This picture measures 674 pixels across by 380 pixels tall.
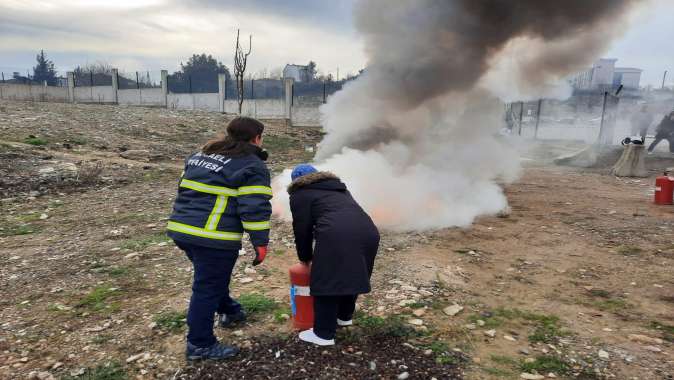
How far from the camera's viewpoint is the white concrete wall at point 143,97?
2809cm

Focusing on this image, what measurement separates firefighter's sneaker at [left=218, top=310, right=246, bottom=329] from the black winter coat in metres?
0.75

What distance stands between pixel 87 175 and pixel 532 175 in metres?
A: 11.1

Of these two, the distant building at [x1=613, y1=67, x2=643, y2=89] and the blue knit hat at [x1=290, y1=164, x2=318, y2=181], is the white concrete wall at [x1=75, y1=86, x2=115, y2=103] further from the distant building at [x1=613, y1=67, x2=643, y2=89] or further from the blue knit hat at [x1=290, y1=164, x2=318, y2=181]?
the distant building at [x1=613, y1=67, x2=643, y2=89]

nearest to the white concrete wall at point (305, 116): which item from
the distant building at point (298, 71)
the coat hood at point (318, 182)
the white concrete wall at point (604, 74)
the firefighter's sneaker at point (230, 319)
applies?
the distant building at point (298, 71)

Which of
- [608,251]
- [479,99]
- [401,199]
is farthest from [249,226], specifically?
[479,99]

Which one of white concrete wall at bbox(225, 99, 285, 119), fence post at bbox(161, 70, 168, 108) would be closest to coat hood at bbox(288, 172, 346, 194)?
white concrete wall at bbox(225, 99, 285, 119)

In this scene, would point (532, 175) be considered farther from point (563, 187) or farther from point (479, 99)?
point (479, 99)

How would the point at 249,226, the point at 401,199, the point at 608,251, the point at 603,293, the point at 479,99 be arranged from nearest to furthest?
the point at 249,226, the point at 603,293, the point at 608,251, the point at 401,199, the point at 479,99

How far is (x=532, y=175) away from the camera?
40.3ft

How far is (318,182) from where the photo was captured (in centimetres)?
309

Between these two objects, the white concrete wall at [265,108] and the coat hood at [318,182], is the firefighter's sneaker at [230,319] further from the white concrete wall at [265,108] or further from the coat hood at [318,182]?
the white concrete wall at [265,108]

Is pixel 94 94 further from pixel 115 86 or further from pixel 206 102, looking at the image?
pixel 206 102

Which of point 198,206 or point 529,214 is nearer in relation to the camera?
point 198,206

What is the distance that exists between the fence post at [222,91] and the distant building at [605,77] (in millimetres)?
17911
